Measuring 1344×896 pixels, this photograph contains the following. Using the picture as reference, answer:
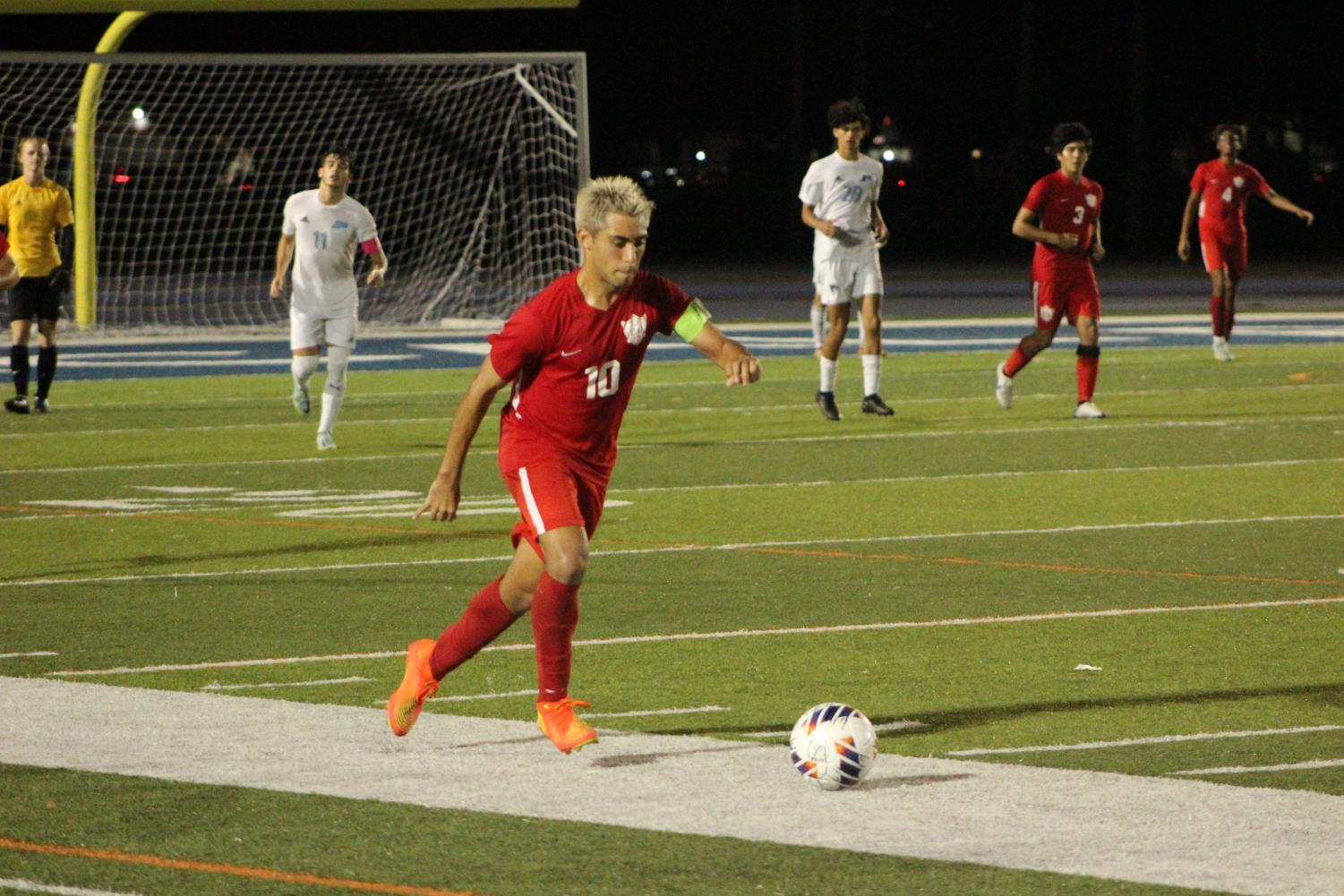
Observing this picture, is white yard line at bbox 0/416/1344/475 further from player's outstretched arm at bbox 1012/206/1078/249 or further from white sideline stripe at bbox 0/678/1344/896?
white sideline stripe at bbox 0/678/1344/896

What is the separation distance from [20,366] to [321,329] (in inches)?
155

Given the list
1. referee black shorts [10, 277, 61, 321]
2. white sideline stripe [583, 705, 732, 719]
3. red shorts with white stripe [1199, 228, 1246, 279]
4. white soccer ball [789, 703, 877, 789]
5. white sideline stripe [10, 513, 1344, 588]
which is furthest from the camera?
red shorts with white stripe [1199, 228, 1246, 279]

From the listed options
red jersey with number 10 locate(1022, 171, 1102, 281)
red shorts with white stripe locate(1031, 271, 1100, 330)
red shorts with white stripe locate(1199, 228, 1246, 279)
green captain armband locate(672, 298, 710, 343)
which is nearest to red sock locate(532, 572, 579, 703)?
green captain armband locate(672, 298, 710, 343)

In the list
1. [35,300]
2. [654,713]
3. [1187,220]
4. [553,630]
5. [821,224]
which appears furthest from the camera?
[1187,220]

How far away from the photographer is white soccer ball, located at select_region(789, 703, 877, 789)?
638 centimetres

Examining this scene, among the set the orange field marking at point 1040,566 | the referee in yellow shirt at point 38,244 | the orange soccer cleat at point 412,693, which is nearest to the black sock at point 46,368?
Result: the referee in yellow shirt at point 38,244

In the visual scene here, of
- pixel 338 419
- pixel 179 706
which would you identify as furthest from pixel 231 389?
pixel 179 706

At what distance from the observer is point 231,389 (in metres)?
22.1

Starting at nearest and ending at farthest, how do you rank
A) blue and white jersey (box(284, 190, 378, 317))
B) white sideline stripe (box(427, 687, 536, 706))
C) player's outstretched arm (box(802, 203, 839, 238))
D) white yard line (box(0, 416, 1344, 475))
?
white sideline stripe (box(427, 687, 536, 706)) → white yard line (box(0, 416, 1344, 475)) → blue and white jersey (box(284, 190, 378, 317)) → player's outstretched arm (box(802, 203, 839, 238))

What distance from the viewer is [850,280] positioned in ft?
59.3

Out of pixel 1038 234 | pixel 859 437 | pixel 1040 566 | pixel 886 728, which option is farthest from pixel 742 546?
pixel 1038 234

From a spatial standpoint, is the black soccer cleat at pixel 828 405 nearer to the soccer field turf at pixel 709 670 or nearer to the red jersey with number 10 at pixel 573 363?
the soccer field turf at pixel 709 670

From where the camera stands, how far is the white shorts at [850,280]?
59.2 feet

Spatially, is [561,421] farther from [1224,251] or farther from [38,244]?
[1224,251]
